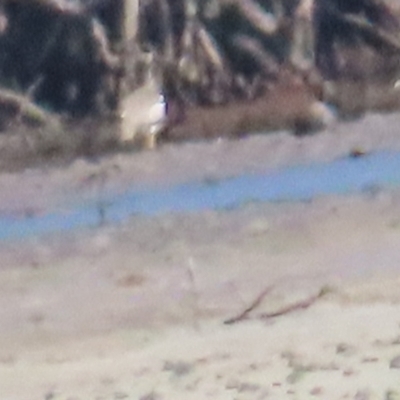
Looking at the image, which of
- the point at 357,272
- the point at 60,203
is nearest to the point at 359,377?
the point at 357,272

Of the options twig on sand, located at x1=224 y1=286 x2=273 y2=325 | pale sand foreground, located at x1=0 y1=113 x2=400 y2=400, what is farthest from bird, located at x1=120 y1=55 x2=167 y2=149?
twig on sand, located at x1=224 y1=286 x2=273 y2=325

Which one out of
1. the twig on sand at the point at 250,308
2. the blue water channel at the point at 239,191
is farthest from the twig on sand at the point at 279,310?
the blue water channel at the point at 239,191

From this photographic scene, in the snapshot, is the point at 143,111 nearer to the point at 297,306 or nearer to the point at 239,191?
the point at 239,191

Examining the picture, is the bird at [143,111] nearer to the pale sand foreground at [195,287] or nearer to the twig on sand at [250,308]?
the pale sand foreground at [195,287]

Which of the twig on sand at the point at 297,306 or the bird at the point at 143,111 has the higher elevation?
the bird at the point at 143,111

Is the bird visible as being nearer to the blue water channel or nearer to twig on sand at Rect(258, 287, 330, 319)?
the blue water channel

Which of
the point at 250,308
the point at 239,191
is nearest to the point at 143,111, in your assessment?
the point at 239,191
